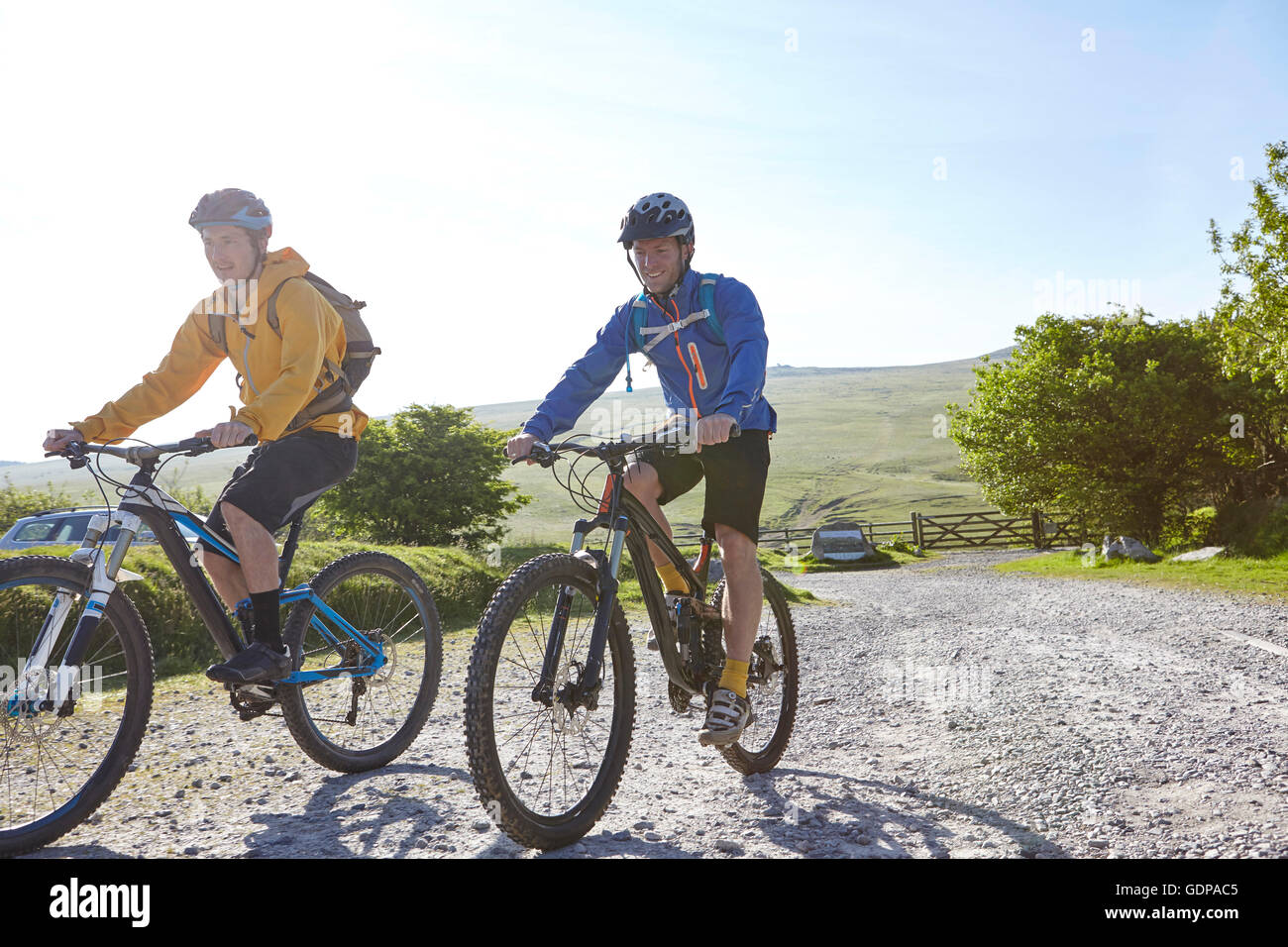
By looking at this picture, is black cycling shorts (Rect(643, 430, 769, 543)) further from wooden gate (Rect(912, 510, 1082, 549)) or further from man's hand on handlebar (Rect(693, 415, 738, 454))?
wooden gate (Rect(912, 510, 1082, 549))

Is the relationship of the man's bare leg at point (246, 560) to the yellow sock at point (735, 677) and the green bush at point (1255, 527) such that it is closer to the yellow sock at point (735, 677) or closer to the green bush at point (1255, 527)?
the yellow sock at point (735, 677)

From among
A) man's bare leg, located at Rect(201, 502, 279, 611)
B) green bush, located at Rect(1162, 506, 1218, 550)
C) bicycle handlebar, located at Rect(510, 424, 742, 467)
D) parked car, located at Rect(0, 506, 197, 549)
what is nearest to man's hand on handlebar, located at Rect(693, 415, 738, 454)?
bicycle handlebar, located at Rect(510, 424, 742, 467)

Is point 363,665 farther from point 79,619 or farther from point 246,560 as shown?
point 79,619

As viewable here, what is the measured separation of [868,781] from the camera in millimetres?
3809

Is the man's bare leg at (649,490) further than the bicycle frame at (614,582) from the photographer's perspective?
Yes

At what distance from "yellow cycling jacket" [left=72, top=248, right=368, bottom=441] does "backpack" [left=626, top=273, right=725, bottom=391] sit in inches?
54.2

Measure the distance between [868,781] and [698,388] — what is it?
194 cm

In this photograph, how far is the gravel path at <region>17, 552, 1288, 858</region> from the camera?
3012 mm

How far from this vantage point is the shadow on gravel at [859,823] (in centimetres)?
295

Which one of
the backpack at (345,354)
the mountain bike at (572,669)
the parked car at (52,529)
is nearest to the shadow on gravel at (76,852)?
the mountain bike at (572,669)

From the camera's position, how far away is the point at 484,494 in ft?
61.1

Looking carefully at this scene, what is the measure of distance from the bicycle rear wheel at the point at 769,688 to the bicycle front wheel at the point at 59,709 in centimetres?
237

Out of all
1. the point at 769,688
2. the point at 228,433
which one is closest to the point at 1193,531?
the point at 769,688
